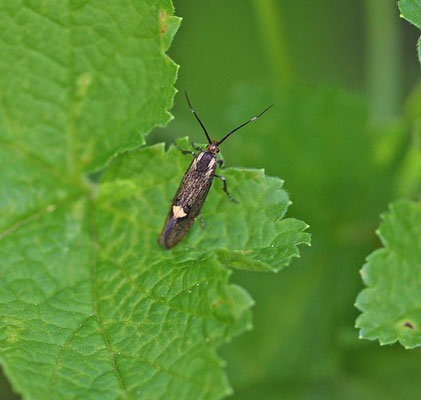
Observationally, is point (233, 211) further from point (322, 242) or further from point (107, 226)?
point (322, 242)

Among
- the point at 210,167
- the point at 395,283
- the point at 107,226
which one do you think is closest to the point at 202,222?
the point at 210,167

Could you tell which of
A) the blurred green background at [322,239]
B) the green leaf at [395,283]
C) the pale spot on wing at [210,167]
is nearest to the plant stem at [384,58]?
the blurred green background at [322,239]

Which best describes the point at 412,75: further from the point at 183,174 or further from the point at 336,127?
the point at 183,174

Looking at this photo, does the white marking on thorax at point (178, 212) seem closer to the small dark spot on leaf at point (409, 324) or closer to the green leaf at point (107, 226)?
the green leaf at point (107, 226)

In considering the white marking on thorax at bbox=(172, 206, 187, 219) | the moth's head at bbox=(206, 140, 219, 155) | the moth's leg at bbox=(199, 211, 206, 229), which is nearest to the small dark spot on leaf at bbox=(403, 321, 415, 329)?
the moth's leg at bbox=(199, 211, 206, 229)

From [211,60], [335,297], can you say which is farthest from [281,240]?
[211,60]

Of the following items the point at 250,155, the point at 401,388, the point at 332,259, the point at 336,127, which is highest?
the point at 336,127
